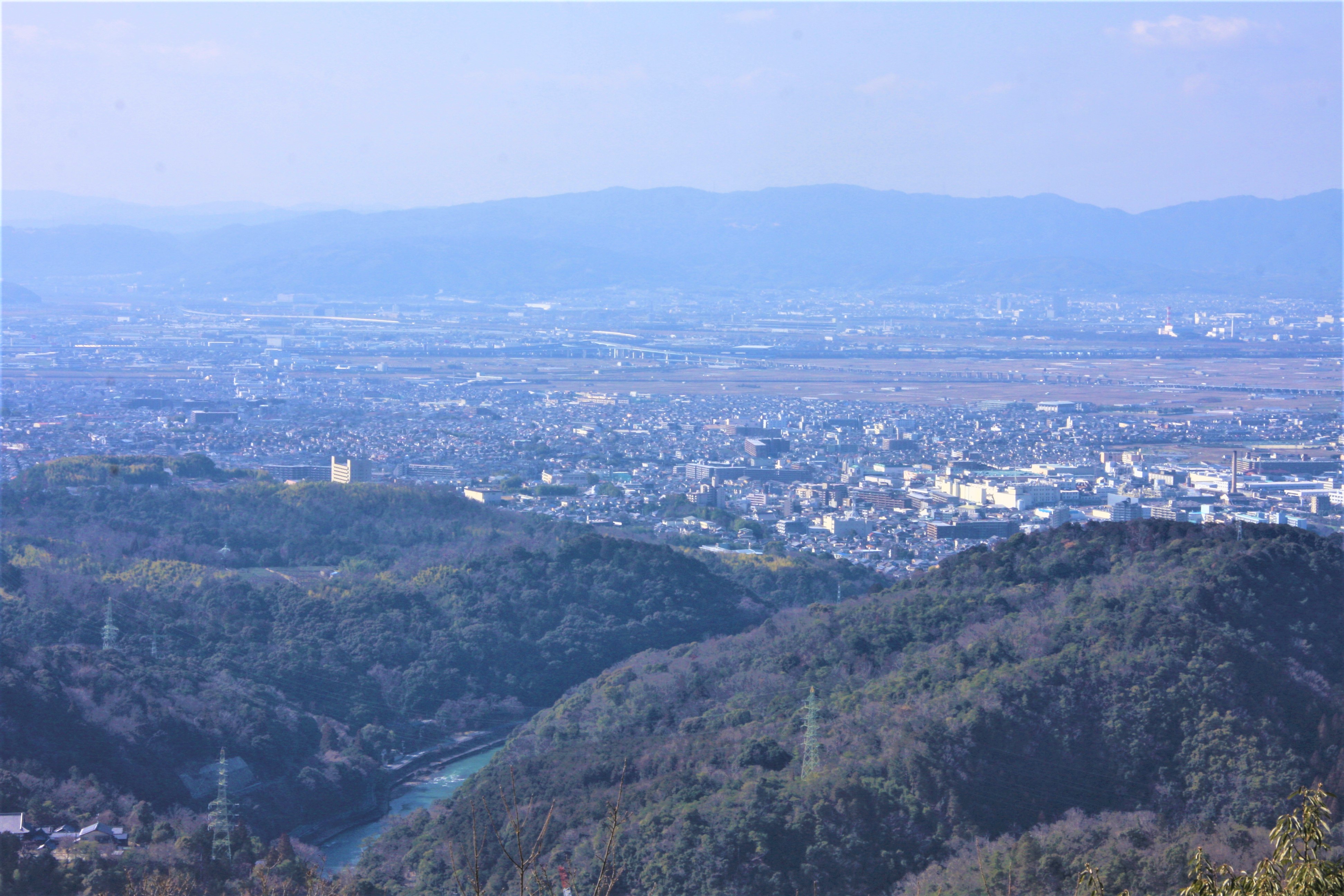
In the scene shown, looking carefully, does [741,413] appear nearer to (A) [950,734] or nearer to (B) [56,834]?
(A) [950,734]

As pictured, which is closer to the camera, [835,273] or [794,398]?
[794,398]

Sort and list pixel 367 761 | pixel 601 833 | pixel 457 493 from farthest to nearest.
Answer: pixel 457 493, pixel 367 761, pixel 601 833

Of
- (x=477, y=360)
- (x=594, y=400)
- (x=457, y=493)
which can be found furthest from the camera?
(x=477, y=360)

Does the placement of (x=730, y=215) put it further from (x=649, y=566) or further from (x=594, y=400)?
(x=649, y=566)

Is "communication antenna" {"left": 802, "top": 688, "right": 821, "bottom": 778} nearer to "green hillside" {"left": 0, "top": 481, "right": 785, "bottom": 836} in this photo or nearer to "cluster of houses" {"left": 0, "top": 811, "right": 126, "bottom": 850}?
"green hillside" {"left": 0, "top": 481, "right": 785, "bottom": 836}

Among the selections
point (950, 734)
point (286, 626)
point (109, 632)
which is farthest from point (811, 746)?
point (109, 632)

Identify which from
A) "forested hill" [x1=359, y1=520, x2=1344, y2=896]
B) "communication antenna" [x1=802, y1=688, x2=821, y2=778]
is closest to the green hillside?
"forested hill" [x1=359, y1=520, x2=1344, y2=896]

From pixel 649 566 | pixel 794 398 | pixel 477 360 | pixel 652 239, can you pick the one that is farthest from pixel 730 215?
pixel 649 566
